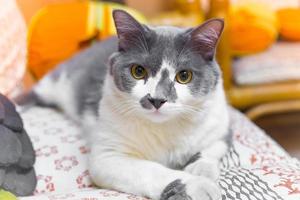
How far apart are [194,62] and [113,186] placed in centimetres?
33

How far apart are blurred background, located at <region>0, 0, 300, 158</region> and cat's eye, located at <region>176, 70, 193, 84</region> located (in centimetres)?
89

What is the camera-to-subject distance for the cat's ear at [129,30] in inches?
39.9

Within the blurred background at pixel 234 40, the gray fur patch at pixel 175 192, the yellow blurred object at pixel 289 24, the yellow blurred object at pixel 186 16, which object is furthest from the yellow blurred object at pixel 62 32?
the gray fur patch at pixel 175 192

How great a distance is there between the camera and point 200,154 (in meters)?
1.11

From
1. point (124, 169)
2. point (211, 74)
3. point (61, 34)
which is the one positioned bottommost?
point (124, 169)

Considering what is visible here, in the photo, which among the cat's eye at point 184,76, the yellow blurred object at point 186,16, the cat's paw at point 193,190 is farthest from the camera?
the yellow blurred object at point 186,16

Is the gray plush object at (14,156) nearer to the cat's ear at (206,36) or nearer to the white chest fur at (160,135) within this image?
the white chest fur at (160,135)

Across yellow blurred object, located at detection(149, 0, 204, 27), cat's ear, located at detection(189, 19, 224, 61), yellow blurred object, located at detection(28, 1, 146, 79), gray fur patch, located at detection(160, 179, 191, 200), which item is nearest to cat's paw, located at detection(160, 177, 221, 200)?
gray fur patch, located at detection(160, 179, 191, 200)

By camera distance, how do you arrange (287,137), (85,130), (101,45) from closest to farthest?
(85,130), (101,45), (287,137)

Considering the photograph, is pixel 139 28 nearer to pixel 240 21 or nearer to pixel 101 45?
pixel 101 45

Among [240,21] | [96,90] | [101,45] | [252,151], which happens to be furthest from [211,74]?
[240,21]

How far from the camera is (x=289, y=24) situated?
205cm

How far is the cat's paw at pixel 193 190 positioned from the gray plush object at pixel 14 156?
1.07ft

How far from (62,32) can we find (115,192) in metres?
1.03
